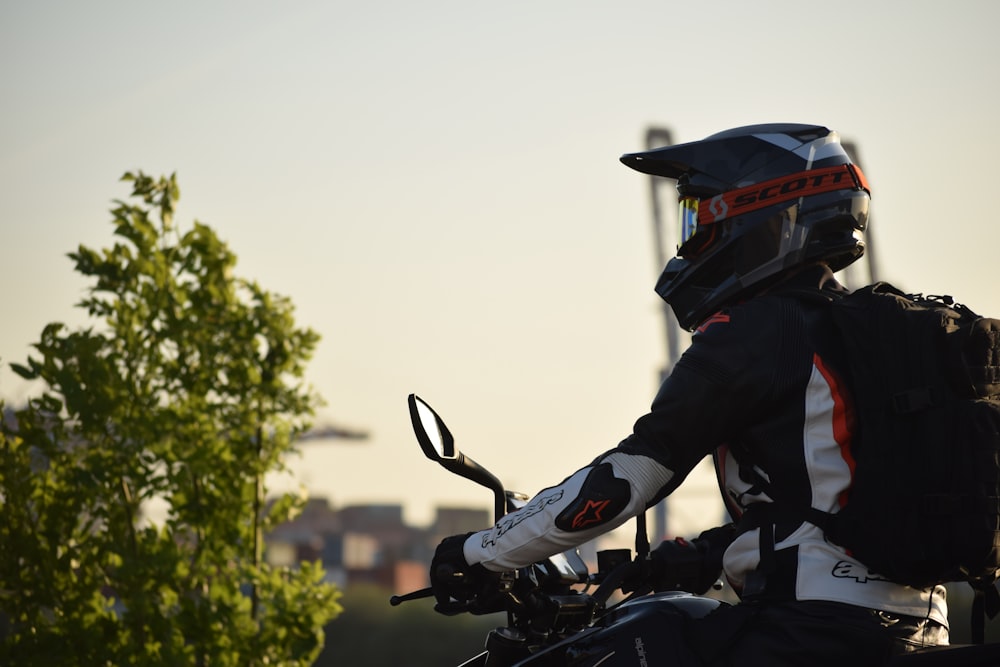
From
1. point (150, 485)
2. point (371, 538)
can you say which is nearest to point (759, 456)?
point (150, 485)

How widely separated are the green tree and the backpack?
4516 millimetres

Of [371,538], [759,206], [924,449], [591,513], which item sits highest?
[759,206]

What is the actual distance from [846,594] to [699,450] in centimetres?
54

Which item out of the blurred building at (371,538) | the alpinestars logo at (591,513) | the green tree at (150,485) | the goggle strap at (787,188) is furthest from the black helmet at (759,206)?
the blurred building at (371,538)

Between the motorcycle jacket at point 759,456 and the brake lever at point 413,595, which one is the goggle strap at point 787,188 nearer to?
the motorcycle jacket at point 759,456

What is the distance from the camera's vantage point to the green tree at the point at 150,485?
687 cm

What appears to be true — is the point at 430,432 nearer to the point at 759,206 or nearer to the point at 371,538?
the point at 759,206

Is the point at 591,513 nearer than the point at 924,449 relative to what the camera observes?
No

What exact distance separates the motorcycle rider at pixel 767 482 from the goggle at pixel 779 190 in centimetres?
1

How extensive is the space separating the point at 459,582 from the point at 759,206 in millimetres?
1474

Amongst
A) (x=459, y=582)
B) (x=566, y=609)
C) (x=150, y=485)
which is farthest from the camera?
(x=150, y=485)

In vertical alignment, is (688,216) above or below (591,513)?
above

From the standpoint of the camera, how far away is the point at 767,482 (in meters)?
3.39

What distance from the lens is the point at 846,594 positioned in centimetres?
323
